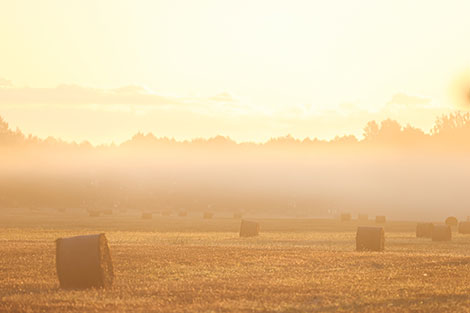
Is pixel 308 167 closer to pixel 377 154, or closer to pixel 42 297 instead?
pixel 377 154

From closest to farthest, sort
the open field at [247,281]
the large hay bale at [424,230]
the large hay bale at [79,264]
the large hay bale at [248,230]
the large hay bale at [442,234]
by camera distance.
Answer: the open field at [247,281]
the large hay bale at [79,264]
the large hay bale at [442,234]
the large hay bale at [248,230]
the large hay bale at [424,230]

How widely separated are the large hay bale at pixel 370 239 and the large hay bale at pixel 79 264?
19.2m

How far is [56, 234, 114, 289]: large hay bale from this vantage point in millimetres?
23828

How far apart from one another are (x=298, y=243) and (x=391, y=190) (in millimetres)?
119799

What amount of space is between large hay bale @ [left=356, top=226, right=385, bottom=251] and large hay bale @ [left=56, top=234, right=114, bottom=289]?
1918 centimetres

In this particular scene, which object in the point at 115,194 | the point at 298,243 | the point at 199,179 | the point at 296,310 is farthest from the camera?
the point at 199,179

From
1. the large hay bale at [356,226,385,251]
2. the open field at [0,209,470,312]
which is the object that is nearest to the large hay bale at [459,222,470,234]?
the open field at [0,209,470,312]

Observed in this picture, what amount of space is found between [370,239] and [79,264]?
19785 millimetres

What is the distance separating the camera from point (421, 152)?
18038 cm

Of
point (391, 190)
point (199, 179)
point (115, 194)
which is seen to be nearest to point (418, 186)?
point (391, 190)

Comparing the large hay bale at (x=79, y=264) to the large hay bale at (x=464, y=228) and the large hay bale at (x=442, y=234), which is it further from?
the large hay bale at (x=464, y=228)

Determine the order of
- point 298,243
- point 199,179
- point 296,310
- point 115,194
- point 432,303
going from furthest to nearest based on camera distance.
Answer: point 199,179, point 115,194, point 298,243, point 432,303, point 296,310

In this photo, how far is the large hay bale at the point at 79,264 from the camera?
938 inches

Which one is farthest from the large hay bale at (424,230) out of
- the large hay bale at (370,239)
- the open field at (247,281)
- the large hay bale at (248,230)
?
the large hay bale at (370,239)
